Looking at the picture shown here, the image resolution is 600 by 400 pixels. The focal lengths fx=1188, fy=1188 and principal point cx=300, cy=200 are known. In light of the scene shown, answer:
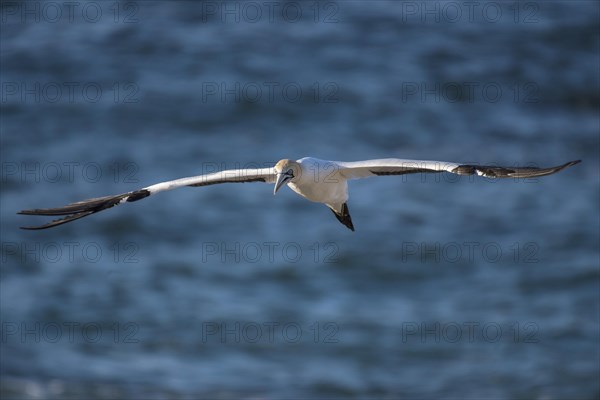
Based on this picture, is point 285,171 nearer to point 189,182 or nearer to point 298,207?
point 189,182

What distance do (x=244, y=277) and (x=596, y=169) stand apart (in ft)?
42.8

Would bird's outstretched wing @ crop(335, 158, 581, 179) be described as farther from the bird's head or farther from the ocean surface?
the ocean surface

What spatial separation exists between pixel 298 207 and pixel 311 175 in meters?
22.0

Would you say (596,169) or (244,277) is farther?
(596,169)

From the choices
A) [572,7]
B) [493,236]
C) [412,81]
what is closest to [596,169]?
[493,236]

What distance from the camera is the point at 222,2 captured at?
157 ft

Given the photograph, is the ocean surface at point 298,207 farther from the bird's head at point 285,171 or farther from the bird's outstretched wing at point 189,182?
the bird's head at point 285,171

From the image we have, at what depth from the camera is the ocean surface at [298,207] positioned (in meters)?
32.7

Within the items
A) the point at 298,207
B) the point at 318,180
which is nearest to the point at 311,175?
the point at 318,180

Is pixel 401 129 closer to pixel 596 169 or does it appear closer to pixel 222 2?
pixel 596 169

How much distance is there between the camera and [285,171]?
15711 millimetres

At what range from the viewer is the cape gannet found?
15164 mm

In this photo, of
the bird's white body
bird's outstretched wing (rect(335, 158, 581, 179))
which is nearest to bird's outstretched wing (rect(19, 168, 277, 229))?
the bird's white body

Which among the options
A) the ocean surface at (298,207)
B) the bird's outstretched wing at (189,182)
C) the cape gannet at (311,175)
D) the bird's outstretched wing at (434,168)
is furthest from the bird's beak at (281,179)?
the ocean surface at (298,207)
